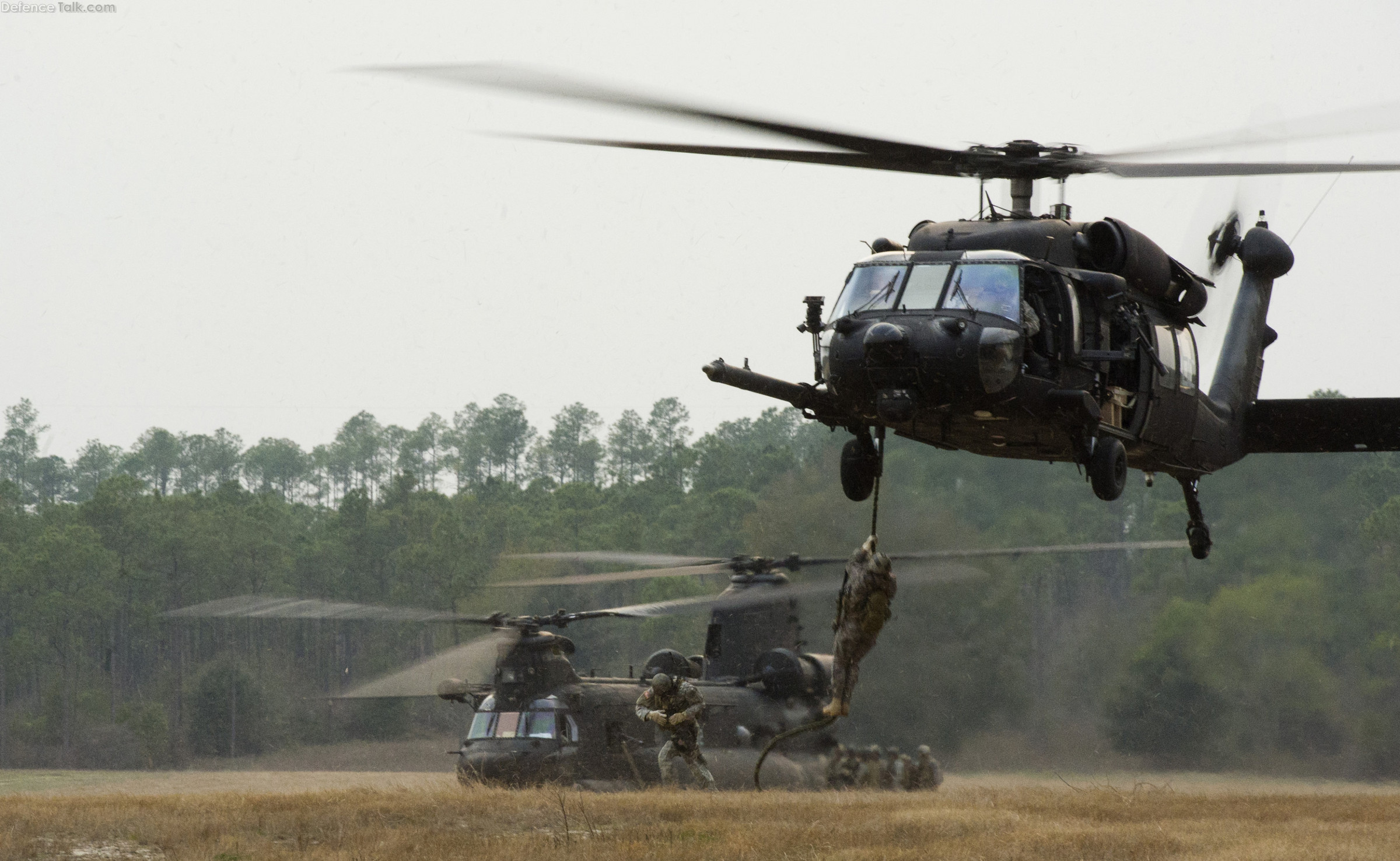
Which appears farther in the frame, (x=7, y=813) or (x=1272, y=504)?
(x=1272, y=504)

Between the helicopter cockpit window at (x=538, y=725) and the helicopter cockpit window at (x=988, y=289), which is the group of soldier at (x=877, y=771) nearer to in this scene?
the helicopter cockpit window at (x=538, y=725)

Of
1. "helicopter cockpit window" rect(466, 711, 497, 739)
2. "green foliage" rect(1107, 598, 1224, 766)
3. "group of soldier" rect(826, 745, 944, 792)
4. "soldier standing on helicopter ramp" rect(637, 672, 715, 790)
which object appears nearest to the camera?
"soldier standing on helicopter ramp" rect(637, 672, 715, 790)

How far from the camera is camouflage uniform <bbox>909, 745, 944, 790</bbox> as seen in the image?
23.1m

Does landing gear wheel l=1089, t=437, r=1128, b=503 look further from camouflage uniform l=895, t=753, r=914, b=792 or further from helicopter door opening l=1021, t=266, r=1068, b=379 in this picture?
camouflage uniform l=895, t=753, r=914, b=792

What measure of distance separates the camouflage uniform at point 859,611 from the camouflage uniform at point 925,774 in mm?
13480

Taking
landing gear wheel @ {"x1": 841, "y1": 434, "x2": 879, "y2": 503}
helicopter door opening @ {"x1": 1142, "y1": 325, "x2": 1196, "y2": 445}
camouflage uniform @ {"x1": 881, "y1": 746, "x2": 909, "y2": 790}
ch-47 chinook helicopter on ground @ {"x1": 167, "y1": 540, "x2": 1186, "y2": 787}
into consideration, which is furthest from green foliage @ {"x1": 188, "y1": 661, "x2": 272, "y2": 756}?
helicopter door opening @ {"x1": 1142, "y1": 325, "x2": 1196, "y2": 445}

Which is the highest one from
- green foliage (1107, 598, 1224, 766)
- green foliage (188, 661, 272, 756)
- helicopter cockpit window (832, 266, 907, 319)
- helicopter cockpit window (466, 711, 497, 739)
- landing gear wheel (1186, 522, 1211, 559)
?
helicopter cockpit window (832, 266, 907, 319)

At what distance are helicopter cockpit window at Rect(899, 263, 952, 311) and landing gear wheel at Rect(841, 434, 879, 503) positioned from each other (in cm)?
137

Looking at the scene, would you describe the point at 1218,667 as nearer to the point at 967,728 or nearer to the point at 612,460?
the point at 967,728

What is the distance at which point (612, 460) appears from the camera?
8019 cm

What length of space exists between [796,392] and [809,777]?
40.2 feet

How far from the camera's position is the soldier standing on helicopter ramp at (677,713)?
691 inches

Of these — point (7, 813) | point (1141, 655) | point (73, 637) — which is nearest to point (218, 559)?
point (73, 637)

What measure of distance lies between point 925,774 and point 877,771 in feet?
2.58
